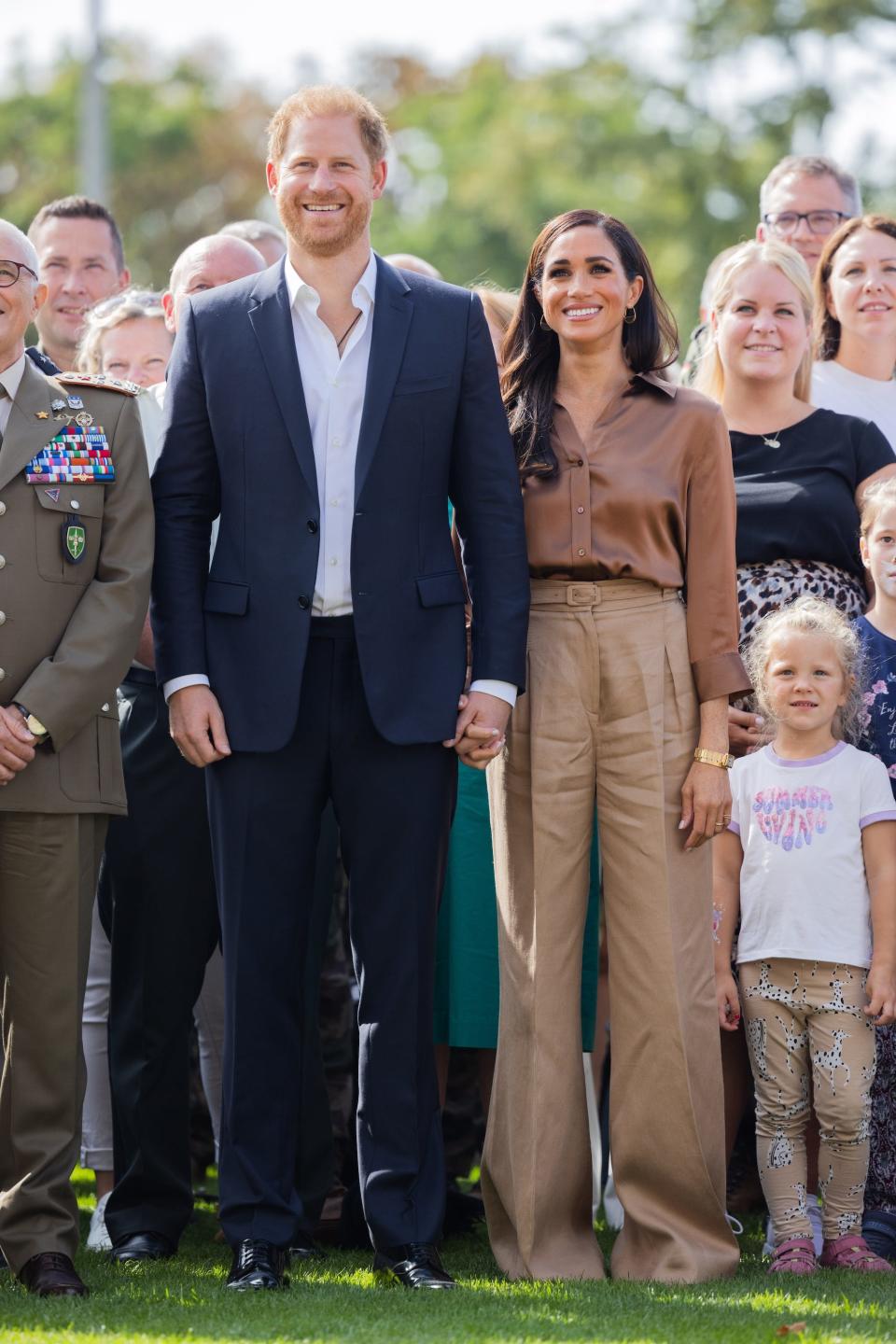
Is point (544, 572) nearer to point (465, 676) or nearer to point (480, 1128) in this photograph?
point (465, 676)

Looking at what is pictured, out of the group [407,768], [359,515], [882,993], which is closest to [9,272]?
[359,515]

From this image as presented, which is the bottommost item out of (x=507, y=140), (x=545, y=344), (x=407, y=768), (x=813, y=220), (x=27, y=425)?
(x=407, y=768)

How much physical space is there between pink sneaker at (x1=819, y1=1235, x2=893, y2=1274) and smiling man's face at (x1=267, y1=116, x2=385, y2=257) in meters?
2.71

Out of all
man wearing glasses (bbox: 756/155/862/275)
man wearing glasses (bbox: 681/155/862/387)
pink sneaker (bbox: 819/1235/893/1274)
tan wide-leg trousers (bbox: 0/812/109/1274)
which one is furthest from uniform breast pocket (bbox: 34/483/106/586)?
man wearing glasses (bbox: 756/155/862/275)

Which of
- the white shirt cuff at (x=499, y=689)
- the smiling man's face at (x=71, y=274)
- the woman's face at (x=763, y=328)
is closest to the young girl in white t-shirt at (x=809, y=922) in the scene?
the woman's face at (x=763, y=328)

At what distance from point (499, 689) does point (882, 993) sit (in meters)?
1.27

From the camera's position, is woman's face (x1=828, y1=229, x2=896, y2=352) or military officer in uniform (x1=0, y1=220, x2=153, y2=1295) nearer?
military officer in uniform (x1=0, y1=220, x2=153, y2=1295)

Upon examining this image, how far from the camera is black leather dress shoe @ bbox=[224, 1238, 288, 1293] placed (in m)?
4.33

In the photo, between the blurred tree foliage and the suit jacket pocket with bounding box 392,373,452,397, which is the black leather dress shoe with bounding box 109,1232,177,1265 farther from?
the blurred tree foliage

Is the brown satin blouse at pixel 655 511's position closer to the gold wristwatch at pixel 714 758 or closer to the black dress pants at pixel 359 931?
the gold wristwatch at pixel 714 758

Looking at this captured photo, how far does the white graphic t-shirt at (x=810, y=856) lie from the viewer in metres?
4.91

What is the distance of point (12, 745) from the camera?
4.35 metres

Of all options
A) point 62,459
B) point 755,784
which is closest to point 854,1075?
point 755,784

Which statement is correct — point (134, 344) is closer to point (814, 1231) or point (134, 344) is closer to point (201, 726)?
point (201, 726)
